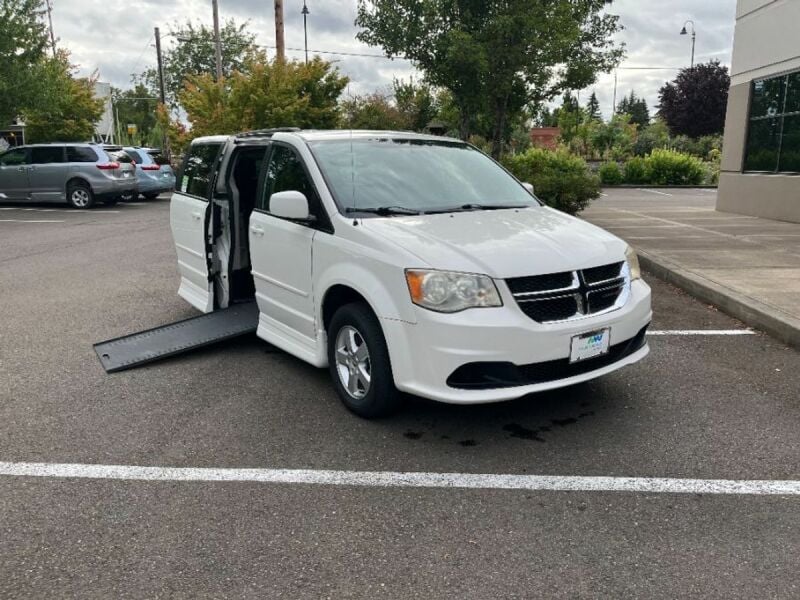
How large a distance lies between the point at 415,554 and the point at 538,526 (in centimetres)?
59

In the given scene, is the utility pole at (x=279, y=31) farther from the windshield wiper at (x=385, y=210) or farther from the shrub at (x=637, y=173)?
the windshield wiper at (x=385, y=210)

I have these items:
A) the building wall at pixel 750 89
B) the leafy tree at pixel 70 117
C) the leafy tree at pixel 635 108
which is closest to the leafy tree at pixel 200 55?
the leafy tree at pixel 70 117

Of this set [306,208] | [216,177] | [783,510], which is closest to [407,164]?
[306,208]

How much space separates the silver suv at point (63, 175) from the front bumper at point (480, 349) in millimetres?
16969

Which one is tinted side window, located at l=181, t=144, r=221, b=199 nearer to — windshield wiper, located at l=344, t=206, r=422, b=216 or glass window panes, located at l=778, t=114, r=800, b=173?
windshield wiper, located at l=344, t=206, r=422, b=216

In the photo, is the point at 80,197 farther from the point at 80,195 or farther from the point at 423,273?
the point at 423,273

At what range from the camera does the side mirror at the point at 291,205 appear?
14.5 ft

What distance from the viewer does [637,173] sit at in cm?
2955

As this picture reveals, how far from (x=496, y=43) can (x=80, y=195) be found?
1188 cm

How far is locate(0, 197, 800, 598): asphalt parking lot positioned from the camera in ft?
9.12

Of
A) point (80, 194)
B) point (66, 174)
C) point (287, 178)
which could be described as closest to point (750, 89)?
point (287, 178)

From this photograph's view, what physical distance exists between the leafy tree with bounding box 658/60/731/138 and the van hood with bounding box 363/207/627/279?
4422cm

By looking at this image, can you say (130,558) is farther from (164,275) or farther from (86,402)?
(164,275)

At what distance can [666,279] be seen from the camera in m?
8.62
